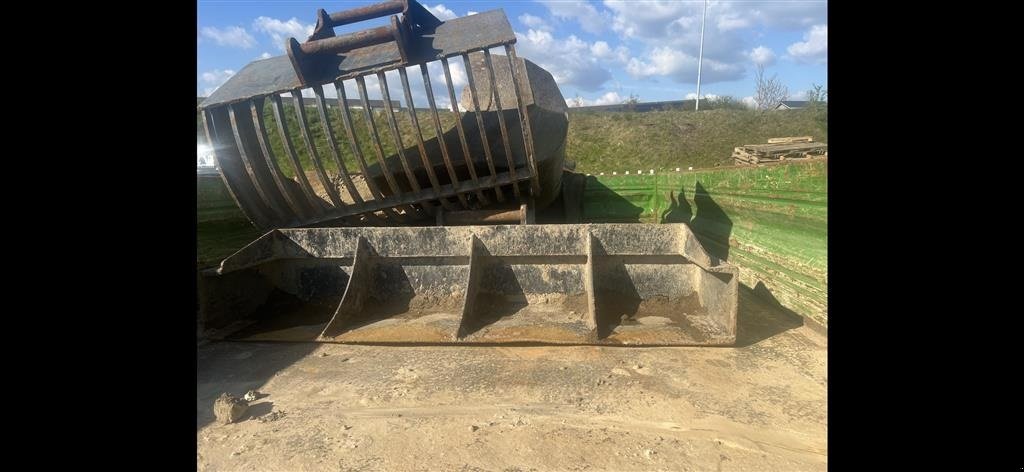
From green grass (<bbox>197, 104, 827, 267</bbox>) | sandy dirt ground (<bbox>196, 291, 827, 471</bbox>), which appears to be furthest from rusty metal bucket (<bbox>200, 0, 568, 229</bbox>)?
green grass (<bbox>197, 104, 827, 267</bbox>)

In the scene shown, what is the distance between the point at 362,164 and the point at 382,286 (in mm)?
1116

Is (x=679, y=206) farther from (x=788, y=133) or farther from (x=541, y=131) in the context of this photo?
(x=788, y=133)

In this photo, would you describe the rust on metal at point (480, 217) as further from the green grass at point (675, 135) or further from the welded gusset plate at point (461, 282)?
the green grass at point (675, 135)

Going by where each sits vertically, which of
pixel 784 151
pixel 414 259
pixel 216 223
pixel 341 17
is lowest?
pixel 414 259

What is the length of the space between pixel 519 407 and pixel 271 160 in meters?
3.13

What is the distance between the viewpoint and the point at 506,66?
6188mm

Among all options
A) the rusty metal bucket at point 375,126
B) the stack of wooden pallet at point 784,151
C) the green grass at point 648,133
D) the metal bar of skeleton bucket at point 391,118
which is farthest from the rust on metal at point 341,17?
the green grass at point 648,133

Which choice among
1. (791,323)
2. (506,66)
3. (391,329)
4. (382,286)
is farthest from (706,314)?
(506,66)

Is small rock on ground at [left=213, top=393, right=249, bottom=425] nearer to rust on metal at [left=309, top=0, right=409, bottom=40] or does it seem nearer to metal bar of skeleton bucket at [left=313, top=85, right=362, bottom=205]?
metal bar of skeleton bucket at [left=313, top=85, right=362, bottom=205]

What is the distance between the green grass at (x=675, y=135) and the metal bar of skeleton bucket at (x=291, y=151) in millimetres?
12003

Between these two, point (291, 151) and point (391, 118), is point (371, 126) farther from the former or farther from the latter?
point (291, 151)

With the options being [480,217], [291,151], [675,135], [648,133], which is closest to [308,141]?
[291,151]

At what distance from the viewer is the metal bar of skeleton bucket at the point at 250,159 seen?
403cm

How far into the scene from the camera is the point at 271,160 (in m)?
4.12
